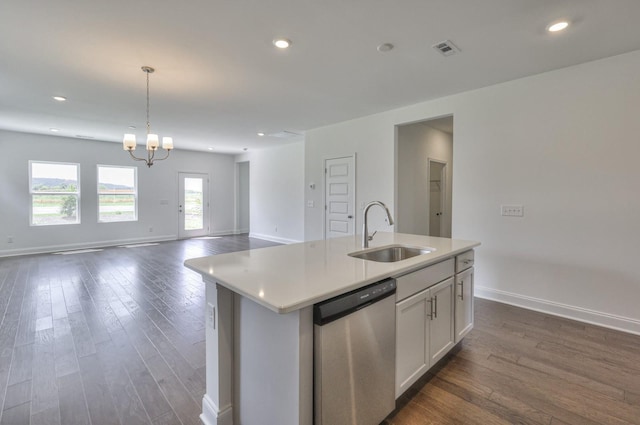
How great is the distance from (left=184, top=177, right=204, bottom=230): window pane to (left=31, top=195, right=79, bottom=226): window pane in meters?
2.56

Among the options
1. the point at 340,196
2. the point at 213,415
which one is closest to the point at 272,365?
the point at 213,415

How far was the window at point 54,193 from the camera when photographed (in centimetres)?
652

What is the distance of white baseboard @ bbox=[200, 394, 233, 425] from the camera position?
5.26ft

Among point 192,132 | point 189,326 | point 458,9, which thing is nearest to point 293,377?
point 189,326

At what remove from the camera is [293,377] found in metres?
1.27

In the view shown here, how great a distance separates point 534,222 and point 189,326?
12.8ft

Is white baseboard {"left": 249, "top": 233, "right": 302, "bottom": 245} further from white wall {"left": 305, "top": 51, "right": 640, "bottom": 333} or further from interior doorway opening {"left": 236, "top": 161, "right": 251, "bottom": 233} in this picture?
white wall {"left": 305, "top": 51, "right": 640, "bottom": 333}

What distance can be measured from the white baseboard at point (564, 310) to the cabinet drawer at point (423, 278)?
1.83 metres

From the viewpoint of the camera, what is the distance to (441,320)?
212cm

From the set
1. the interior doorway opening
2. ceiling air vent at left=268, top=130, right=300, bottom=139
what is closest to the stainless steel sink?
ceiling air vent at left=268, top=130, right=300, bottom=139

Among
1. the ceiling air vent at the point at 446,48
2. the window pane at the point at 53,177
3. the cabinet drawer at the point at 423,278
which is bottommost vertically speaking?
the cabinet drawer at the point at 423,278

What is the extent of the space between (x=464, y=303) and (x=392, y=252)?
0.71m

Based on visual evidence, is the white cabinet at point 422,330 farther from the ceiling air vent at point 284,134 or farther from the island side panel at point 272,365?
the ceiling air vent at point 284,134

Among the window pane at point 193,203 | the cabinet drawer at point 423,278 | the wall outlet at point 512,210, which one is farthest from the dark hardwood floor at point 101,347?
the window pane at point 193,203
